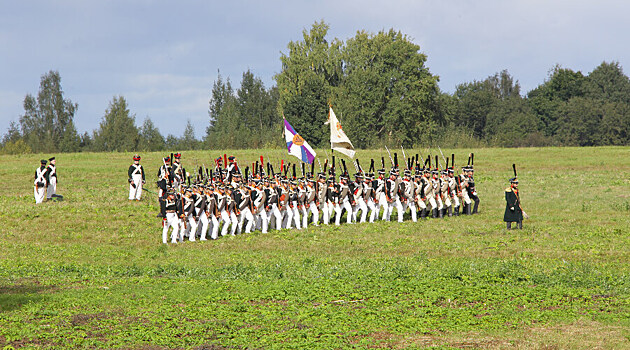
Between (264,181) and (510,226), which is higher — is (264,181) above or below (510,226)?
above

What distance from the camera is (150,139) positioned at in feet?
257

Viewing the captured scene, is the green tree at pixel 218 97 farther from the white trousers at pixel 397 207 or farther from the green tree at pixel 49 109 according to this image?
the white trousers at pixel 397 207

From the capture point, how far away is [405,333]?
11320 mm

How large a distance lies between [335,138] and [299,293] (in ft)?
56.5

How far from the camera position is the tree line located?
7462cm

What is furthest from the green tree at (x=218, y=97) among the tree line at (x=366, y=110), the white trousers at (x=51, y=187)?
the white trousers at (x=51, y=187)

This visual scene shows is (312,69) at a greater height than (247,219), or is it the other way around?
(312,69)

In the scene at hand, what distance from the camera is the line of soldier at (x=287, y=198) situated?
2320 cm

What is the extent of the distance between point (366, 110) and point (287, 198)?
5139cm

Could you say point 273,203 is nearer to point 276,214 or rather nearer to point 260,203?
point 276,214

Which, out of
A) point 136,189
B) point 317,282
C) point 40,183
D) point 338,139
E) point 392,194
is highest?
point 338,139

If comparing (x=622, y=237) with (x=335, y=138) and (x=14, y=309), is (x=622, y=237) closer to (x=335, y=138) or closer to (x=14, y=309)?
(x=335, y=138)

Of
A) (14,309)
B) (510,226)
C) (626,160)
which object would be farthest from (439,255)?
(626,160)

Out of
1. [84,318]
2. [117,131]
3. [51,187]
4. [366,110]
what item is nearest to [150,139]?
[117,131]
